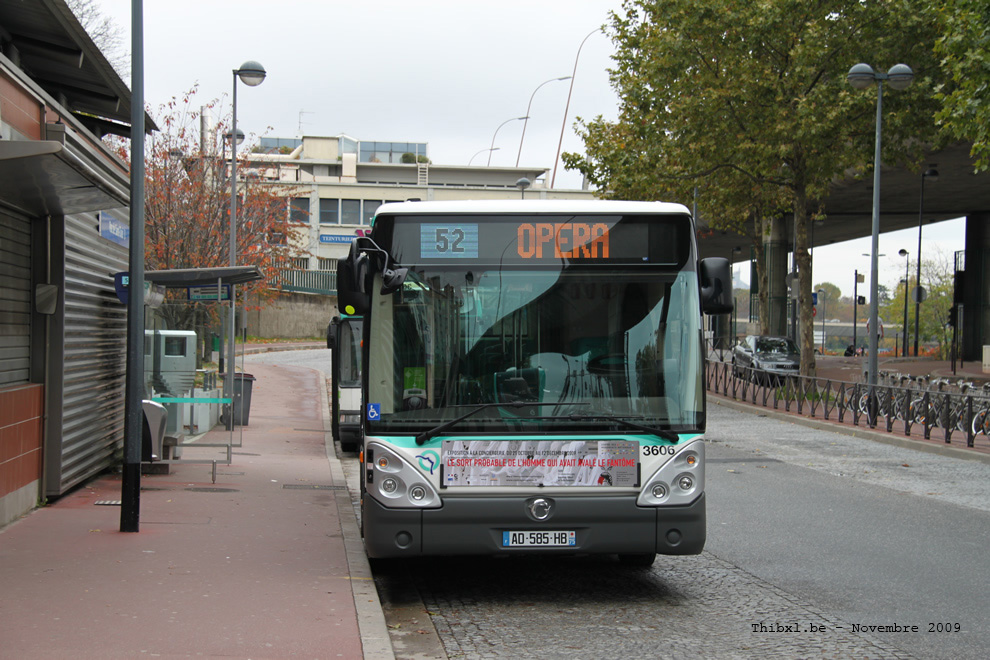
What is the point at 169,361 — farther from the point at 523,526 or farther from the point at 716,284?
the point at 716,284

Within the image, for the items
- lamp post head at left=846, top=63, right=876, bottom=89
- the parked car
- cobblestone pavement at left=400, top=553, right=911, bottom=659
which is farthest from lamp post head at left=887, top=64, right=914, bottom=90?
cobblestone pavement at left=400, top=553, right=911, bottom=659

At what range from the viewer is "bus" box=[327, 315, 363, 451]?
17672mm

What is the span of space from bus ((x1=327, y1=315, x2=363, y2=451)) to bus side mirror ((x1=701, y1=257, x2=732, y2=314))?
1104 centimetres

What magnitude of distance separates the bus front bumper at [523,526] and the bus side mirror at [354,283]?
1.29m

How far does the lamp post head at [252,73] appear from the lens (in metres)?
22.5

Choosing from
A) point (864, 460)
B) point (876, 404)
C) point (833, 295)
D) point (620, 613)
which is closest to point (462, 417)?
point (620, 613)

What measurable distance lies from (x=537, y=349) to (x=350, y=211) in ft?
225

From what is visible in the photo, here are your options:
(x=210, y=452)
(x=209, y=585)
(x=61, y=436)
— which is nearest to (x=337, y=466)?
(x=210, y=452)

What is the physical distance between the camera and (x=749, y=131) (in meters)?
27.3

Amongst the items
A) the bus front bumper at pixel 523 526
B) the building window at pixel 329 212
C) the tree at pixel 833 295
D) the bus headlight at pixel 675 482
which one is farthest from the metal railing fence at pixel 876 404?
the tree at pixel 833 295

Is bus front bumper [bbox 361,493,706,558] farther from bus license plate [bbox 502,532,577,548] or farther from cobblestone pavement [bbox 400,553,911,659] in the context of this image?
cobblestone pavement [bbox 400,553,911,659]

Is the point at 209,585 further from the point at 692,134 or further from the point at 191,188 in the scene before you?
the point at 191,188

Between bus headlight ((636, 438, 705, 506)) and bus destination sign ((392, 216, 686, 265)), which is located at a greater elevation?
bus destination sign ((392, 216, 686, 265))

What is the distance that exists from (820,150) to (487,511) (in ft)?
74.6
